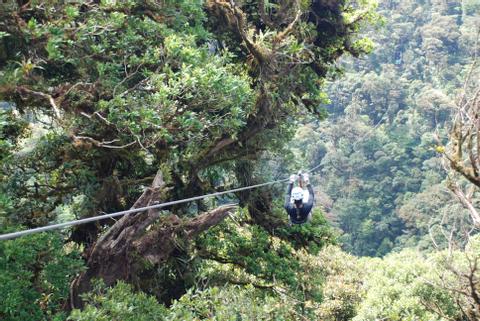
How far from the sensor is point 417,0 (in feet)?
184

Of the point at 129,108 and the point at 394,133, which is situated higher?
the point at 129,108

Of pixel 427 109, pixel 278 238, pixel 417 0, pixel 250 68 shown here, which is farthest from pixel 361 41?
pixel 417 0

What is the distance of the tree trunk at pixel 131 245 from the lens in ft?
18.8

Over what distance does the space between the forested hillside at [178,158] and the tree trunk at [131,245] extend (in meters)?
0.02

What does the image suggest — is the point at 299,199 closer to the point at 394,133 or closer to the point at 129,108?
the point at 129,108

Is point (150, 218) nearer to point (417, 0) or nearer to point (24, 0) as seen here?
point (24, 0)

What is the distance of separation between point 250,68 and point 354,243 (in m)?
29.7

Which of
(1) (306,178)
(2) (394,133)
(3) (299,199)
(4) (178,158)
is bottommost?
(2) (394,133)

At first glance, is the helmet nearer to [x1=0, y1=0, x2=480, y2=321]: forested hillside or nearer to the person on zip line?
the person on zip line

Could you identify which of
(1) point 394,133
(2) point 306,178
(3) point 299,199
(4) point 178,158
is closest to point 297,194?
(3) point 299,199

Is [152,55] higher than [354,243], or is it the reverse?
[152,55]

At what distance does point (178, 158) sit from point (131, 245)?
1.94 metres

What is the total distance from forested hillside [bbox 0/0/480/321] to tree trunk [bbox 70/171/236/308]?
16 millimetres

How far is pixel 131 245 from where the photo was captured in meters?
5.98
